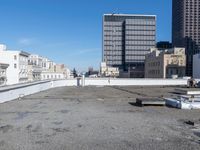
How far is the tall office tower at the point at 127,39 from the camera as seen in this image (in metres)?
146

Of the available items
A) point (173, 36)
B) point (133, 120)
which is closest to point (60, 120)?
point (133, 120)

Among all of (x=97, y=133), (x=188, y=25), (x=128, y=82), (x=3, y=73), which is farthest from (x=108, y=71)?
(x=97, y=133)

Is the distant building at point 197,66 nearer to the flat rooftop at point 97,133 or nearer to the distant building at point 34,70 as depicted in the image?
the distant building at point 34,70

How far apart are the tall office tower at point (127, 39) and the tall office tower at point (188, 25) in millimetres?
39815

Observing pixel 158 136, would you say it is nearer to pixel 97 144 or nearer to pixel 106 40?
pixel 97 144

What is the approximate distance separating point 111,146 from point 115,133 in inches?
72.4

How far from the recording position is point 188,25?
185 metres

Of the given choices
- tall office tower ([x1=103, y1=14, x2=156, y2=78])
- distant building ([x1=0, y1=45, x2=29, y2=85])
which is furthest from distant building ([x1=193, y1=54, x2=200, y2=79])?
distant building ([x1=0, y1=45, x2=29, y2=85])

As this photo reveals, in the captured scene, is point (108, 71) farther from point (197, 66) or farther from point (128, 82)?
point (128, 82)

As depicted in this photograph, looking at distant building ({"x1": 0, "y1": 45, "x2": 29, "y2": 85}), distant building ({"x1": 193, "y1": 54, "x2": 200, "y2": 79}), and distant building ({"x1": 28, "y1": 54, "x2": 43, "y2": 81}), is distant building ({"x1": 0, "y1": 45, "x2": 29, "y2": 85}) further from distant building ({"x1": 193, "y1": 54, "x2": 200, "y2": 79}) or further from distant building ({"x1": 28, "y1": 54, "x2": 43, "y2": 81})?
distant building ({"x1": 193, "y1": 54, "x2": 200, "y2": 79})

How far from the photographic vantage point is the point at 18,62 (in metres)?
99.1

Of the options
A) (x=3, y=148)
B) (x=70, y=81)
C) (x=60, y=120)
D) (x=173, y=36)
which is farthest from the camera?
(x=173, y=36)

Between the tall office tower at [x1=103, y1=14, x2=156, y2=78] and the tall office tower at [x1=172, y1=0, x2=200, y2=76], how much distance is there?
3981 centimetres

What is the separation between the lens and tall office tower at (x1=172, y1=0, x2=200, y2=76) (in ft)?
589
